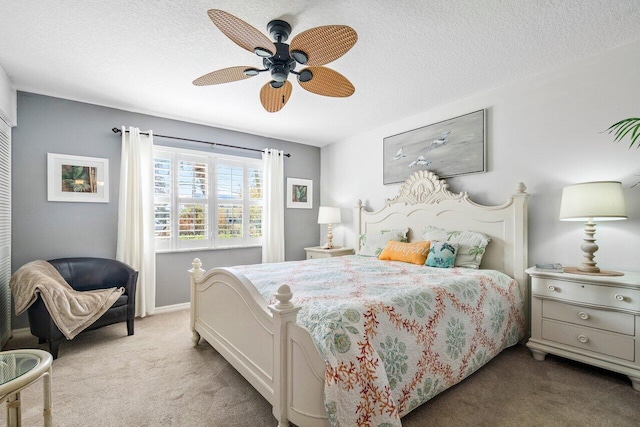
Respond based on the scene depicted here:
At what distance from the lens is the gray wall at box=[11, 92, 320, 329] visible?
9.90 feet

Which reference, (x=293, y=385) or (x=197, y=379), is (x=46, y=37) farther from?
(x=293, y=385)

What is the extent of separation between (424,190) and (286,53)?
2.27 m

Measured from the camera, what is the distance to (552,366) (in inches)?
91.0

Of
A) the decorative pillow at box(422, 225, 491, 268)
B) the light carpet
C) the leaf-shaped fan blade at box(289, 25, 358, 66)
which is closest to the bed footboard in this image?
the light carpet

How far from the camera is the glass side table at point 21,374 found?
46.8 inches

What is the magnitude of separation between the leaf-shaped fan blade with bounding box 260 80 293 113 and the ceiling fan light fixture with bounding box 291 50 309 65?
0.88 ft

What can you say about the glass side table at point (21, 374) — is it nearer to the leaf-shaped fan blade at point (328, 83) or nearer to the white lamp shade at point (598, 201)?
the leaf-shaped fan blade at point (328, 83)

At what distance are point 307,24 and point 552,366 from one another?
10.2 ft

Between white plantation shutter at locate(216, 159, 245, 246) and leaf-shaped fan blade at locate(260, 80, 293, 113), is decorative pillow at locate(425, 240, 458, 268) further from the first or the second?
white plantation shutter at locate(216, 159, 245, 246)

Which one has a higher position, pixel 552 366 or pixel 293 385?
pixel 293 385

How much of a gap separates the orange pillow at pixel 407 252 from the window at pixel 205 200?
2125 mm

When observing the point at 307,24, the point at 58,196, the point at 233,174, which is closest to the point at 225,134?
the point at 233,174

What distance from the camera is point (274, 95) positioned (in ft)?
7.65

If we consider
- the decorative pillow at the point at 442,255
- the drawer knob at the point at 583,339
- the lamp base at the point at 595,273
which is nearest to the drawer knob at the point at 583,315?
the drawer knob at the point at 583,339
